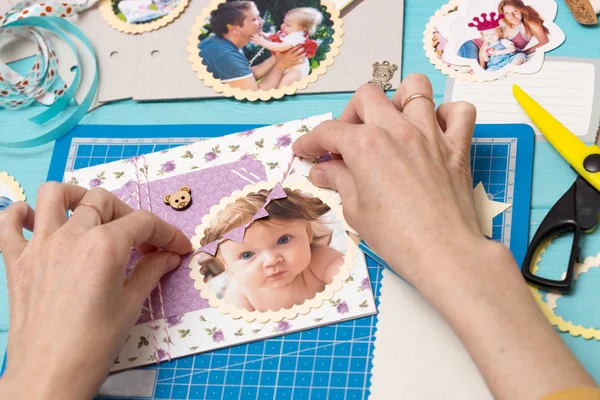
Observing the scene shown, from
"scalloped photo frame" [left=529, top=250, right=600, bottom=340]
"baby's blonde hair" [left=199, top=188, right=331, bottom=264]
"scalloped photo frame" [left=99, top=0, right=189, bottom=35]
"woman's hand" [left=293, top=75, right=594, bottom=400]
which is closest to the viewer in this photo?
"woman's hand" [left=293, top=75, right=594, bottom=400]

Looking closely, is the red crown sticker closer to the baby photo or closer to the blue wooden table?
the blue wooden table

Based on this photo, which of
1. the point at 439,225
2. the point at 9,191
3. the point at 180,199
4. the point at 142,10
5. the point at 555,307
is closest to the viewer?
the point at 439,225

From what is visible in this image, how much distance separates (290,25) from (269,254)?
416mm

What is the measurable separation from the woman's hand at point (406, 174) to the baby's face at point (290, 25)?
262mm

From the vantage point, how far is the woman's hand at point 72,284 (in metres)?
0.76


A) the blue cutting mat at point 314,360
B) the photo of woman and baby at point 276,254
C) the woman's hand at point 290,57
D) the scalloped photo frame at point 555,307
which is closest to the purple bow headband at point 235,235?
the photo of woman and baby at point 276,254

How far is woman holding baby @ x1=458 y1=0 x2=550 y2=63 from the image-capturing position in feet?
3.51

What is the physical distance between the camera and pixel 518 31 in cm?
108

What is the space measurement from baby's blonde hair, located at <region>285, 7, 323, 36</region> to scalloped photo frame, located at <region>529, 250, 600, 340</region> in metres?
0.52

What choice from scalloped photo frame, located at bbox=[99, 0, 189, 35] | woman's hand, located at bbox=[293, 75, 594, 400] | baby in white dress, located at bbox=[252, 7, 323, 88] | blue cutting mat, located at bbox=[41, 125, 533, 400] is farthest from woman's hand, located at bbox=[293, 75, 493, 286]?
scalloped photo frame, located at bbox=[99, 0, 189, 35]

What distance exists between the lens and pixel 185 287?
0.94m

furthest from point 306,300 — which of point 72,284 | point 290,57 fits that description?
point 290,57

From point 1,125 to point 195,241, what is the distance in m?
0.44

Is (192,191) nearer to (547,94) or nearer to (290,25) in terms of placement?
(290,25)
